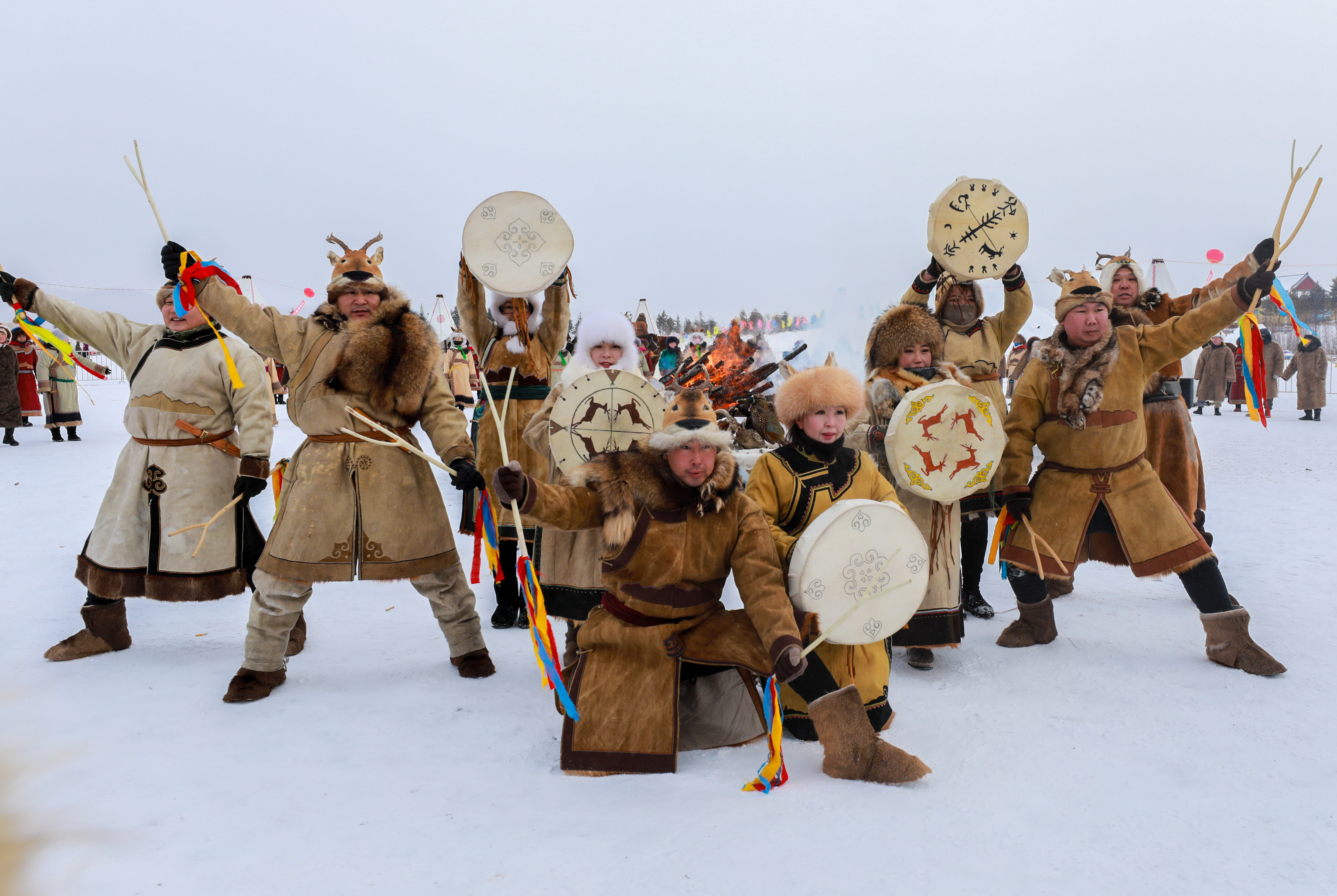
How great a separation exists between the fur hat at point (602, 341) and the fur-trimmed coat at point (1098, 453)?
1.76 meters

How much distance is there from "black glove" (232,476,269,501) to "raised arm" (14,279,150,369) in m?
0.68

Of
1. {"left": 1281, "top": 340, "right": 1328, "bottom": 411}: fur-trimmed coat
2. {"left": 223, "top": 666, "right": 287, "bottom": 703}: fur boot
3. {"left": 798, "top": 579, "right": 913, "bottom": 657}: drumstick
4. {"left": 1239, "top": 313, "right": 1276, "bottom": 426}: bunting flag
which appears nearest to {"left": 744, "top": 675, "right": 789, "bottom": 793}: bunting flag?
{"left": 798, "top": 579, "right": 913, "bottom": 657}: drumstick

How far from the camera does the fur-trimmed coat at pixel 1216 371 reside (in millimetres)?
15086

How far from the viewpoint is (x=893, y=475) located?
338 centimetres

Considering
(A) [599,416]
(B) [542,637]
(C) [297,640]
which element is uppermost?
(A) [599,416]

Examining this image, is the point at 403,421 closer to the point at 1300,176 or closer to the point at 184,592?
the point at 184,592

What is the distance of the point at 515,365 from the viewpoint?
12.1 ft

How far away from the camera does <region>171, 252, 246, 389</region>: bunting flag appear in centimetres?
296

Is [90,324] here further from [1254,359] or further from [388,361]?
[1254,359]

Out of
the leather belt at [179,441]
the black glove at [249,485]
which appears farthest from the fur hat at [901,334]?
the leather belt at [179,441]

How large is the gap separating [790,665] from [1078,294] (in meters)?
2.38

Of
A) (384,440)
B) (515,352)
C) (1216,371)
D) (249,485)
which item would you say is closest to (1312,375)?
(1216,371)

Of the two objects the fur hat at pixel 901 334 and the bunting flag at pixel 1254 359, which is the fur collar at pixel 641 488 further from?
the bunting flag at pixel 1254 359

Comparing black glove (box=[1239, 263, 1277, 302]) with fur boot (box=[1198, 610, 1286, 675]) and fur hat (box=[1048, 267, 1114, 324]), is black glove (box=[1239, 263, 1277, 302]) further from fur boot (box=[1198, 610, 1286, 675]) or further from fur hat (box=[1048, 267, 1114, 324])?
fur boot (box=[1198, 610, 1286, 675])
